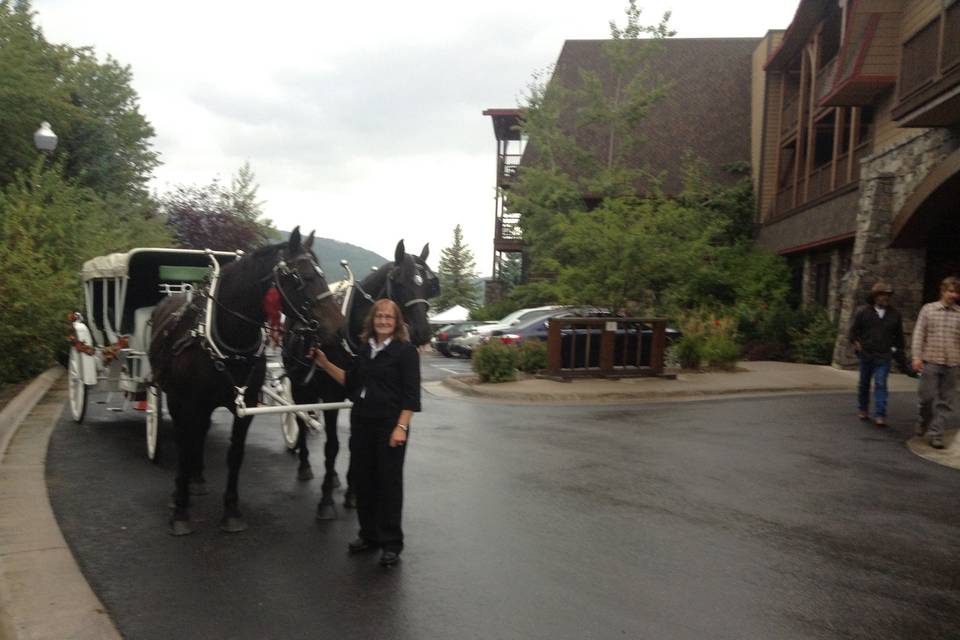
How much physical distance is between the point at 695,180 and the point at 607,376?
17644 mm

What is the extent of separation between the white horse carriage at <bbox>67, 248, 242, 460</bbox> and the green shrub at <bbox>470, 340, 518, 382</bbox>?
23.9 feet

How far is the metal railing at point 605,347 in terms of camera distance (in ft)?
51.6

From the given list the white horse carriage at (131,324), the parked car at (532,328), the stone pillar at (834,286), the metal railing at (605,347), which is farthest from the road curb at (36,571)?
the stone pillar at (834,286)

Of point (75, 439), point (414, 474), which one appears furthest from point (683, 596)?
point (75, 439)

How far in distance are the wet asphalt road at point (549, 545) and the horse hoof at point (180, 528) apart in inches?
3.9

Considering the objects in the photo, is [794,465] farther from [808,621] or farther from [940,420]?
[808,621]

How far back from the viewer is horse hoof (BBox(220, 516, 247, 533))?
18.3 ft

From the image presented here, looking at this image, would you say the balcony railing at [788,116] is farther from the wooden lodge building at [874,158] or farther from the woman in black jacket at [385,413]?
the woman in black jacket at [385,413]

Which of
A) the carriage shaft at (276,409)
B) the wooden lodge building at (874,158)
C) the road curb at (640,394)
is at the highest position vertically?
the wooden lodge building at (874,158)

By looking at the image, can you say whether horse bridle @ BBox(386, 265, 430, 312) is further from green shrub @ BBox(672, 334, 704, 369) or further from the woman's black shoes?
green shrub @ BBox(672, 334, 704, 369)

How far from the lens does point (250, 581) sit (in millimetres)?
4676

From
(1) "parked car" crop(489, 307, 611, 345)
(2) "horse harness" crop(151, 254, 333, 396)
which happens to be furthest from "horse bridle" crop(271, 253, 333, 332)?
(1) "parked car" crop(489, 307, 611, 345)

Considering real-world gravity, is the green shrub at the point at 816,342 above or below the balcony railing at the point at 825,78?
below

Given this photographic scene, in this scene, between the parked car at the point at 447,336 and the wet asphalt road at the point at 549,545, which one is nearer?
the wet asphalt road at the point at 549,545
